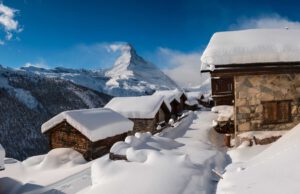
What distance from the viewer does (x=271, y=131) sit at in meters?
12.4

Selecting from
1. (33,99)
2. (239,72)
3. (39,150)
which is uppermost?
(239,72)

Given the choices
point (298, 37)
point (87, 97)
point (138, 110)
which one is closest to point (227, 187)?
point (298, 37)

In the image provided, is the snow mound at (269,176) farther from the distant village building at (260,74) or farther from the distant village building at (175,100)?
the distant village building at (175,100)

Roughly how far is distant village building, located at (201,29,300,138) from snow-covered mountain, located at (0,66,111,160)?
201ft

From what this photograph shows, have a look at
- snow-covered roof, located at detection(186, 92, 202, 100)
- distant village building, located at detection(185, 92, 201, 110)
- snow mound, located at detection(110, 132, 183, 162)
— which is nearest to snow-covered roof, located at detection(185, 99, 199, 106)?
distant village building, located at detection(185, 92, 201, 110)

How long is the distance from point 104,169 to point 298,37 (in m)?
8.52

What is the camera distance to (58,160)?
20.7 metres

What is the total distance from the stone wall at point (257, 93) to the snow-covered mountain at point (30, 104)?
6137 centimetres

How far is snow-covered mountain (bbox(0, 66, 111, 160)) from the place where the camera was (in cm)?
7219

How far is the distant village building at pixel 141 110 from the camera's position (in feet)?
109

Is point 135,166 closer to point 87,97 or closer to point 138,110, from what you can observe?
point 138,110

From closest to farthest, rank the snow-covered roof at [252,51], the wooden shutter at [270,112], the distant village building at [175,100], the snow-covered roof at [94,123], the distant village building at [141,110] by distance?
1. the snow-covered roof at [252,51]
2. the wooden shutter at [270,112]
3. the snow-covered roof at [94,123]
4. the distant village building at [141,110]
5. the distant village building at [175,100]

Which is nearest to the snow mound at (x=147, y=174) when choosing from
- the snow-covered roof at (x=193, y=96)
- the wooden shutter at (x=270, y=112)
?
the wooden shutter at (x=270, y=112)

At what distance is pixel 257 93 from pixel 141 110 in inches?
859
